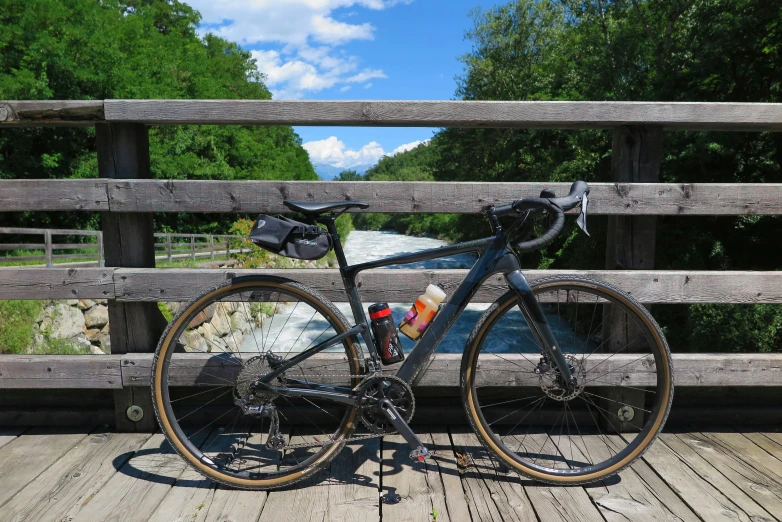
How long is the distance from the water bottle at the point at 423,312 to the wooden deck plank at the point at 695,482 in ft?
3.88

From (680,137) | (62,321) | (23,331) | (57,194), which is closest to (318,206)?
(57,194)

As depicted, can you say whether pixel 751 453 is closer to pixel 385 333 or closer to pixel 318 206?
pixel 385 333

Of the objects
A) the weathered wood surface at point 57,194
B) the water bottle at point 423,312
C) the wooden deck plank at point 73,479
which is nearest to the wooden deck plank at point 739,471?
the water bottle at point 423,312

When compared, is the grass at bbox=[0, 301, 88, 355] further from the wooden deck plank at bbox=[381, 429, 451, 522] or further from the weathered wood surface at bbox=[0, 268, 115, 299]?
the wooden deck plank at bbox=[381, 429, 451, 522]

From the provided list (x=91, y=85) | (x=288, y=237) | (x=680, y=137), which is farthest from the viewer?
(x=91, y=85)

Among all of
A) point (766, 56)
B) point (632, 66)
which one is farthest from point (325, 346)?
point (632, 66)

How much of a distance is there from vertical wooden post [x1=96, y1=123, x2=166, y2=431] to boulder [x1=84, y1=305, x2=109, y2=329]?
8.99 meters

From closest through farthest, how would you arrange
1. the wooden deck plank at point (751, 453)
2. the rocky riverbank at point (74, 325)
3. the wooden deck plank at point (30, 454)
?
1. the wooden deck plank at point (30, 454)
2. the wooden deck plank at point (751, 453)
3. the rocky riverbank at point (74, 325)

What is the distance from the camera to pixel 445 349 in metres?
13.1

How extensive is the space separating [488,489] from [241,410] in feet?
3.90

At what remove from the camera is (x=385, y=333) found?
7.27ft

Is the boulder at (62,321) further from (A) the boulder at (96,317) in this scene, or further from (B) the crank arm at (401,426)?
(B) the crank arm at (401,426)

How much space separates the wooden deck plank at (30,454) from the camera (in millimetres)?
2227

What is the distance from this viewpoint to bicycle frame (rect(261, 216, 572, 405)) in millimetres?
2205
